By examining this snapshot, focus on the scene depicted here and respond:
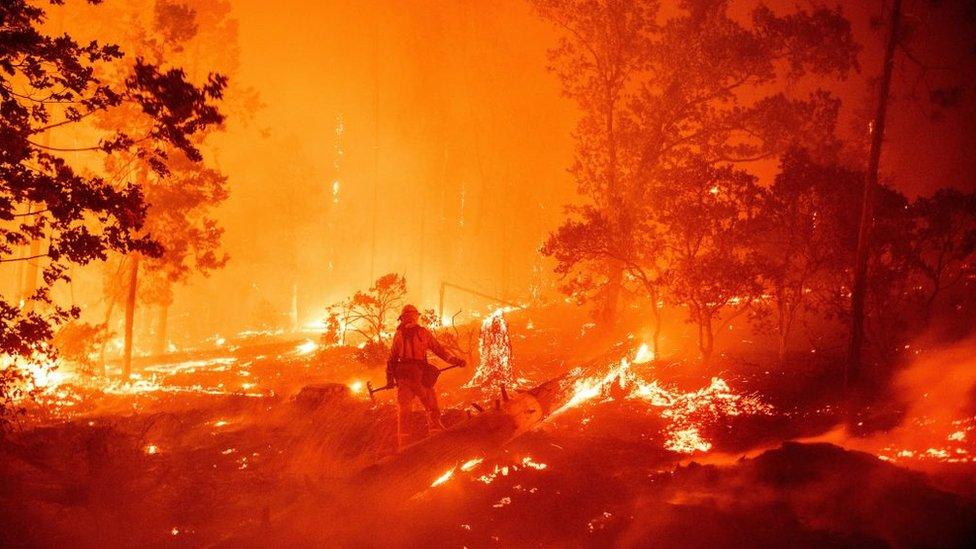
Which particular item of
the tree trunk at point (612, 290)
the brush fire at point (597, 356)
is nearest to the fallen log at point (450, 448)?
the brush fire at point (597, 356)

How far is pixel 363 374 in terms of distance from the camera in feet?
59.9

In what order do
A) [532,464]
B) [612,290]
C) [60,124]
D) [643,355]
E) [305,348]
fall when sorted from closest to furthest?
1. [60,124]
2. [532,464]
3. [643,355]
4. [612,290]
5. [305,348]

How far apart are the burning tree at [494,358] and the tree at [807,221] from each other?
7277 mm

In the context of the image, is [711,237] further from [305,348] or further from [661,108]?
[305,348]

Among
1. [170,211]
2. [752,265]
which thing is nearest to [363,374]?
[170,211]

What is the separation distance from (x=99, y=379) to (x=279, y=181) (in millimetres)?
42306

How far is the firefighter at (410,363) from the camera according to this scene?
349 inches

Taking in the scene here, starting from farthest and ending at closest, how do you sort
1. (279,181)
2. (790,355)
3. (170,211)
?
(279,181) → (170,211) → (790,355)

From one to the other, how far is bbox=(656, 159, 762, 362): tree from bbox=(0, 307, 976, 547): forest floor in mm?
1896

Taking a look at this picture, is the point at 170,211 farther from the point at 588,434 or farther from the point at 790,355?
the point at 790,355

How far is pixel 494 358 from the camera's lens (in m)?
16.7

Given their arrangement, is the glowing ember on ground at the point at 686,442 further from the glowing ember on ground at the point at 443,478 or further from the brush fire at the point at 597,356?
the glowing ember on ground at the point at 443,478

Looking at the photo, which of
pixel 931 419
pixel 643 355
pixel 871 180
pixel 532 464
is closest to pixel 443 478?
pixel 532 464

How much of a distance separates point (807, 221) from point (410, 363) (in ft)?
36.2
